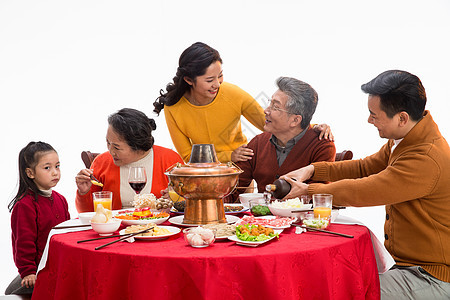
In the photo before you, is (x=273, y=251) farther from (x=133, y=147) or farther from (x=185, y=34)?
(x=185, y=34)

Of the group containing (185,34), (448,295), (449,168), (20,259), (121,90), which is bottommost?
(448,295)

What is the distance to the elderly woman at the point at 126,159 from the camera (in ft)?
10.1

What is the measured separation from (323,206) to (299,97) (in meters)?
1.18

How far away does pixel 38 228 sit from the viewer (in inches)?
110

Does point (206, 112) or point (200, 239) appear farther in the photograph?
point (206, 112)

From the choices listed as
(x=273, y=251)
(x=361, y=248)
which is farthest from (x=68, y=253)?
(x=361, y=248)

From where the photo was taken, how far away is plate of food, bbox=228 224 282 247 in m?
1.81

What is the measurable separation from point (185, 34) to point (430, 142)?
3.74 meters

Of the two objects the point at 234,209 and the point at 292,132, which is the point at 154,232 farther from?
the point at 292,132

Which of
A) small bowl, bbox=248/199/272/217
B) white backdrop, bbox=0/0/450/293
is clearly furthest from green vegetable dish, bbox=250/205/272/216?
white backdrop, bbox=0/0/450/293

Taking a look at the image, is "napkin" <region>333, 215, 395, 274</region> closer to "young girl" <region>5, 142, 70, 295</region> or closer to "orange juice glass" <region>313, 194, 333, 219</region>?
"orange juice glass" <region>313, 194, 333, 219</region>

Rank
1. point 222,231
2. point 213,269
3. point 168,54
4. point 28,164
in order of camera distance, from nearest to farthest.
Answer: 1. point 213,269
2. point 222,231
3. point 28,164
4. point 168,54

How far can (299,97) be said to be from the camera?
317 centimetres

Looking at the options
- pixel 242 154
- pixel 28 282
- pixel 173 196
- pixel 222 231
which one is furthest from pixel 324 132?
pixel 28 282
